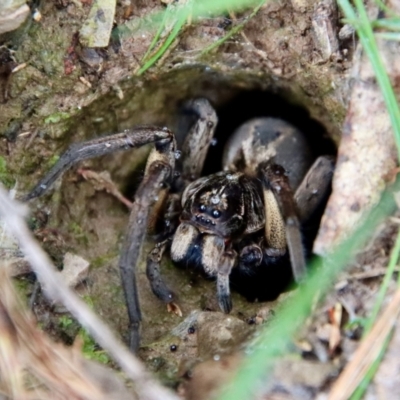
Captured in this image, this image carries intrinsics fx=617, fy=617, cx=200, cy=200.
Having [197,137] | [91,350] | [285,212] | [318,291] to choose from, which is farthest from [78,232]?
[318,291]

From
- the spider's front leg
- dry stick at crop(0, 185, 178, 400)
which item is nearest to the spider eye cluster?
the spider's front leg

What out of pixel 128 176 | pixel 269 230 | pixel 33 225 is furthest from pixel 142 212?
pixel 128 176

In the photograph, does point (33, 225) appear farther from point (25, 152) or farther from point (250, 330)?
point (250, 330)

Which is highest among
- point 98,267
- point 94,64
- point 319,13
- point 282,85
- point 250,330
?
point 319,13

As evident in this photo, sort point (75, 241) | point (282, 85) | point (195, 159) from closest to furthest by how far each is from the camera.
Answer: point (75, 241) < point (282, 85) < point (195, 159)

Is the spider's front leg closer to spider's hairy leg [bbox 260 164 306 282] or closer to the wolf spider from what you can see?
the wolf spider

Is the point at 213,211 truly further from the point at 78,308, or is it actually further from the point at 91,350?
the point at 78,308

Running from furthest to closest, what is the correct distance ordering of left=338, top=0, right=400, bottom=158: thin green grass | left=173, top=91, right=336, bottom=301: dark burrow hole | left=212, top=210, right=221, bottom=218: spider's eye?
left=173, top=91, right=336, bottom=301: dark burrow hole → left=212, top=210, right=221, bottom=218: spider's eye → left=338, top=0, right=400, bottom=158: thin green grass
